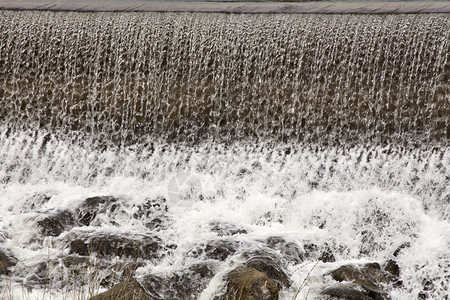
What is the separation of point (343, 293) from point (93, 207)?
3.20 meters

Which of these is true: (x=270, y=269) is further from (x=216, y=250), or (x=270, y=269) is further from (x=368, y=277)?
(x=368, y=277)

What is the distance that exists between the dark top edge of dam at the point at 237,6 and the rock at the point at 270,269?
12.0ft

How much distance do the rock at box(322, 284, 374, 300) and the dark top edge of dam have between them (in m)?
3.87

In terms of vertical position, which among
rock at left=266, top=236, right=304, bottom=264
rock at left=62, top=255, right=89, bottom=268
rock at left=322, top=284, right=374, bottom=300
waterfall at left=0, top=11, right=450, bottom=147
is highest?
waterfall at left=0, top=11, right=450, bottom=147

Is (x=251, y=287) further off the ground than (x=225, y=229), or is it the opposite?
(x=251, y=287)

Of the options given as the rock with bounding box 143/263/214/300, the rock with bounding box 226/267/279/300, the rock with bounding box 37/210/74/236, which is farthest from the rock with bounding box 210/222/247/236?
the rock with bounding box 37/210/74/236

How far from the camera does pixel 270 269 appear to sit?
5312mm

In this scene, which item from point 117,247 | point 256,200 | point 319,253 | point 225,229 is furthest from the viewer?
point 256,200

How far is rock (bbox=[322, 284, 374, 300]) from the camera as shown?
4.78m

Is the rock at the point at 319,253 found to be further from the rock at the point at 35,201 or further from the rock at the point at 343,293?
the rock at the point at 35,201

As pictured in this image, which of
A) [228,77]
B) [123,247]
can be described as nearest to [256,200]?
[228,77]

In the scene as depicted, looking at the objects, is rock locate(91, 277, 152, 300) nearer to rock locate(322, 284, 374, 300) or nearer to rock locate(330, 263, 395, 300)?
rock locate(322, 284, 374, 300)

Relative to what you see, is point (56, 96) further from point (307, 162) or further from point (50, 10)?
point (307, 162)

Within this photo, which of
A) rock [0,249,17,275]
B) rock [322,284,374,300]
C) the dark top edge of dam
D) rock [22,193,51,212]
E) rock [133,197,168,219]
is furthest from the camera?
the dark top edge of dam
